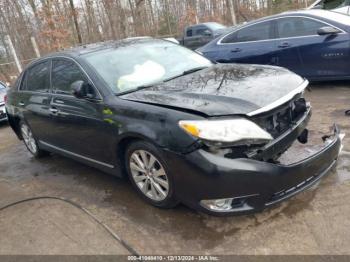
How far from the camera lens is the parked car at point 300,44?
6.26 metres

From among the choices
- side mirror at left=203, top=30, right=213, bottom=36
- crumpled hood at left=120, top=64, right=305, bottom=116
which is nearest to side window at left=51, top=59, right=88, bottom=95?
crumpled hood at left=120, top=64, right=305, bottom=116

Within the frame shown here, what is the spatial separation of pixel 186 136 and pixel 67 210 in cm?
173

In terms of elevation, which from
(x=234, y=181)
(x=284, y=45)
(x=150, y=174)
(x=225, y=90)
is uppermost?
(x=225, y=90)

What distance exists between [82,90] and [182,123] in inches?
53.2

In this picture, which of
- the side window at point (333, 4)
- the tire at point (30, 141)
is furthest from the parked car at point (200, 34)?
the tire at point (30, 141)

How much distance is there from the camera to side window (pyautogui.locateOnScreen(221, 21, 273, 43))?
279 inches

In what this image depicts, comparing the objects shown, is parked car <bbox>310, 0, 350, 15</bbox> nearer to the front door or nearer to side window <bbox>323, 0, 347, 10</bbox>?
side window <bbox>323, 0, 347, 10</bbox>

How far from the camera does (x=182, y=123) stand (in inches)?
114

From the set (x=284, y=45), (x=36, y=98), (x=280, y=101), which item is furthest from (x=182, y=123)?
(x=284, y=45)

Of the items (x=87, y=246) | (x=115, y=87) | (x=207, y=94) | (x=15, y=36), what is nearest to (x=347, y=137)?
(x=207, y=94)

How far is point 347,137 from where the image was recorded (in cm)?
434

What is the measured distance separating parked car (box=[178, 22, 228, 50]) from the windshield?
982cm

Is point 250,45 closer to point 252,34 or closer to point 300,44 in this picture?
point 252,34

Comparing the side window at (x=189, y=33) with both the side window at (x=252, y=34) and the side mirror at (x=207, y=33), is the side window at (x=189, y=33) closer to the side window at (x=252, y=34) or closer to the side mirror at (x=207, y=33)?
the side mirror at (x=207, y=33)
